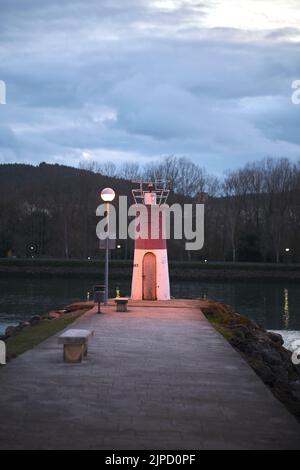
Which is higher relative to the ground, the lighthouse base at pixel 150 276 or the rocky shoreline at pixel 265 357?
the lighthouse base at pixel 150 276

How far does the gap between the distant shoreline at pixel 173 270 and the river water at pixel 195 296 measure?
2.68 meters

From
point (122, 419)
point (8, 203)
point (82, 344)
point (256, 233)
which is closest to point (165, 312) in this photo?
point (82, 344)

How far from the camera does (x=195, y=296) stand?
59.7 meters

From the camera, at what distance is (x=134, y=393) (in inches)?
423

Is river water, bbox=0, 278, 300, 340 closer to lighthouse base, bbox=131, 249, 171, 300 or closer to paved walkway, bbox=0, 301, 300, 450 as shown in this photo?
lighthouse base, bbox=131, 249, 171, 300

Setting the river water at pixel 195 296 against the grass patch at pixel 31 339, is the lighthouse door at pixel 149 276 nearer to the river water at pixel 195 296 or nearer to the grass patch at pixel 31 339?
the river water at pixel 195 296

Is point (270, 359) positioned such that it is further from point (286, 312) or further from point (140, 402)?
point (286, 312)

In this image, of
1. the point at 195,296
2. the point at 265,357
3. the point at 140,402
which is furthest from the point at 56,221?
the point at 140,402

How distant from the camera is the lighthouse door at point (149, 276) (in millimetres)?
29922

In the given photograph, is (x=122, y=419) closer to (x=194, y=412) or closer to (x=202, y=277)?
(x=194, y=412)

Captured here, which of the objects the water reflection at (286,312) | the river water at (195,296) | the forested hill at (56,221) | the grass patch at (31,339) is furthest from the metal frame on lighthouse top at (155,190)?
the forested hill at (56,221)

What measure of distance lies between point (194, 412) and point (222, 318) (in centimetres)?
1638

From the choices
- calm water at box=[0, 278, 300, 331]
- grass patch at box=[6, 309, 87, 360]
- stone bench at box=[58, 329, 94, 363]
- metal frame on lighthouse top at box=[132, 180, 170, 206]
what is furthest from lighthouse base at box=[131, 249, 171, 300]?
stone bench at box=[58, 329, 94, 363]

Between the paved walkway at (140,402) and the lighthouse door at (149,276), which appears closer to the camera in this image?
the paved walkway at (140,402)
